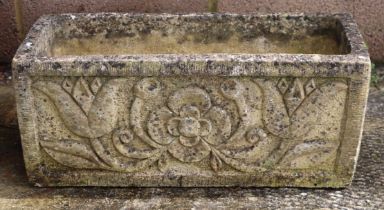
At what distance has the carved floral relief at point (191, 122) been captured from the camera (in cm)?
246

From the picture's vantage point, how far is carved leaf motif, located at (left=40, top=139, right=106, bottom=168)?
2.57 metres

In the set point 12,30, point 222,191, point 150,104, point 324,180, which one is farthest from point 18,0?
point 324,180

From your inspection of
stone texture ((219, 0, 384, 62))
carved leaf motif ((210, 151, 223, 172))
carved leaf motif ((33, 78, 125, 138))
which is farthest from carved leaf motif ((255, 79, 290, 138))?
stone texture ((219, 0, 384, 62))

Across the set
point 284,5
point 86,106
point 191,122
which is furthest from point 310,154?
point 284,5

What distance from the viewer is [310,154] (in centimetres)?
256

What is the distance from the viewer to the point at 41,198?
2.60 metres

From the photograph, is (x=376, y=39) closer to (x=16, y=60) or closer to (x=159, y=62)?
(x=159, y=62)

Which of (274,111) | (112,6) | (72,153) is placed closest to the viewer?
(274,111)

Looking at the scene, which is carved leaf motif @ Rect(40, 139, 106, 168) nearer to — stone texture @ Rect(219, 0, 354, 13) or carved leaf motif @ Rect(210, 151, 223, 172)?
carved leaf motif @ Rect(210, 151, 223, 172)

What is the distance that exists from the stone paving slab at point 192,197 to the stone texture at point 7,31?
0.92 metres

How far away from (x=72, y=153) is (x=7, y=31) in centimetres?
110

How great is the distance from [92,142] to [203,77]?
48 centimetres

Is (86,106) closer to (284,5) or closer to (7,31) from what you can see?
(7,31)

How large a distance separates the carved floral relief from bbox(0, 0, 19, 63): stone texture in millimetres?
1026
